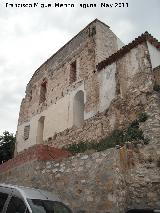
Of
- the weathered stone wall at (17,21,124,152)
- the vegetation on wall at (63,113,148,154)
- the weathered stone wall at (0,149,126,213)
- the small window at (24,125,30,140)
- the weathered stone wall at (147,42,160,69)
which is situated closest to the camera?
the weathered stone wall at (0,149,126,213)

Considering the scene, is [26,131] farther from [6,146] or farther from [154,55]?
[154,55]

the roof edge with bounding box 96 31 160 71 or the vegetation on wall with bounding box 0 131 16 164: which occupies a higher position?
the roof edge with bounding box 96 31 160 71

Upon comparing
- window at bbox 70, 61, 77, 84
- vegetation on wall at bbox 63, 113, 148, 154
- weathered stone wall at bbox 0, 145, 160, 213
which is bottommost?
weathered stone wall at bbox 0, 145, 160, 213

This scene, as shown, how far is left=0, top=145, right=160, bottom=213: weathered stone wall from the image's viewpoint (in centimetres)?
768

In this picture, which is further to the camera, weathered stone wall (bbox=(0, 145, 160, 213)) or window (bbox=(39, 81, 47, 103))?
window (bbox=(39, 81, 47, 103))

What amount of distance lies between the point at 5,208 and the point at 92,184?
8.94 ft

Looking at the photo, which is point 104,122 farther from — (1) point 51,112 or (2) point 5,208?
(2) point 5,208

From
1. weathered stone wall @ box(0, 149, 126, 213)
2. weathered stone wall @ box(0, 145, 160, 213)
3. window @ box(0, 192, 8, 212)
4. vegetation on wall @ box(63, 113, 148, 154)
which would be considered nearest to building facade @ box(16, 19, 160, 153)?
vegetation on wall @ box(63, 113, 148, 154)

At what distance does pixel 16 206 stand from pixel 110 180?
2717 millimetres

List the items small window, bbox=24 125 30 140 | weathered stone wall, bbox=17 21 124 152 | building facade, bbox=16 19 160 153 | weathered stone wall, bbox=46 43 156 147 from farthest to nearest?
small window, bbox=24 125 30 140 < weathered stone wall, bbox=17 21 124 152 < building facade, bbox=16 19 160 153 < weathered stone wall, bbox=46 43 156 147

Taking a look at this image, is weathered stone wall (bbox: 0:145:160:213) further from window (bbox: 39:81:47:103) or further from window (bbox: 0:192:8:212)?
window (bbox: 39:81:47:103)

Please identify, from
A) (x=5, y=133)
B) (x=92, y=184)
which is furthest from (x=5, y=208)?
(x=5, y=133)

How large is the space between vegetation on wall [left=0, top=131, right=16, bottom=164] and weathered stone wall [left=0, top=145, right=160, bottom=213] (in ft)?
37.1

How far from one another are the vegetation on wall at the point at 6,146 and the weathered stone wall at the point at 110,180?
11.3 meters
